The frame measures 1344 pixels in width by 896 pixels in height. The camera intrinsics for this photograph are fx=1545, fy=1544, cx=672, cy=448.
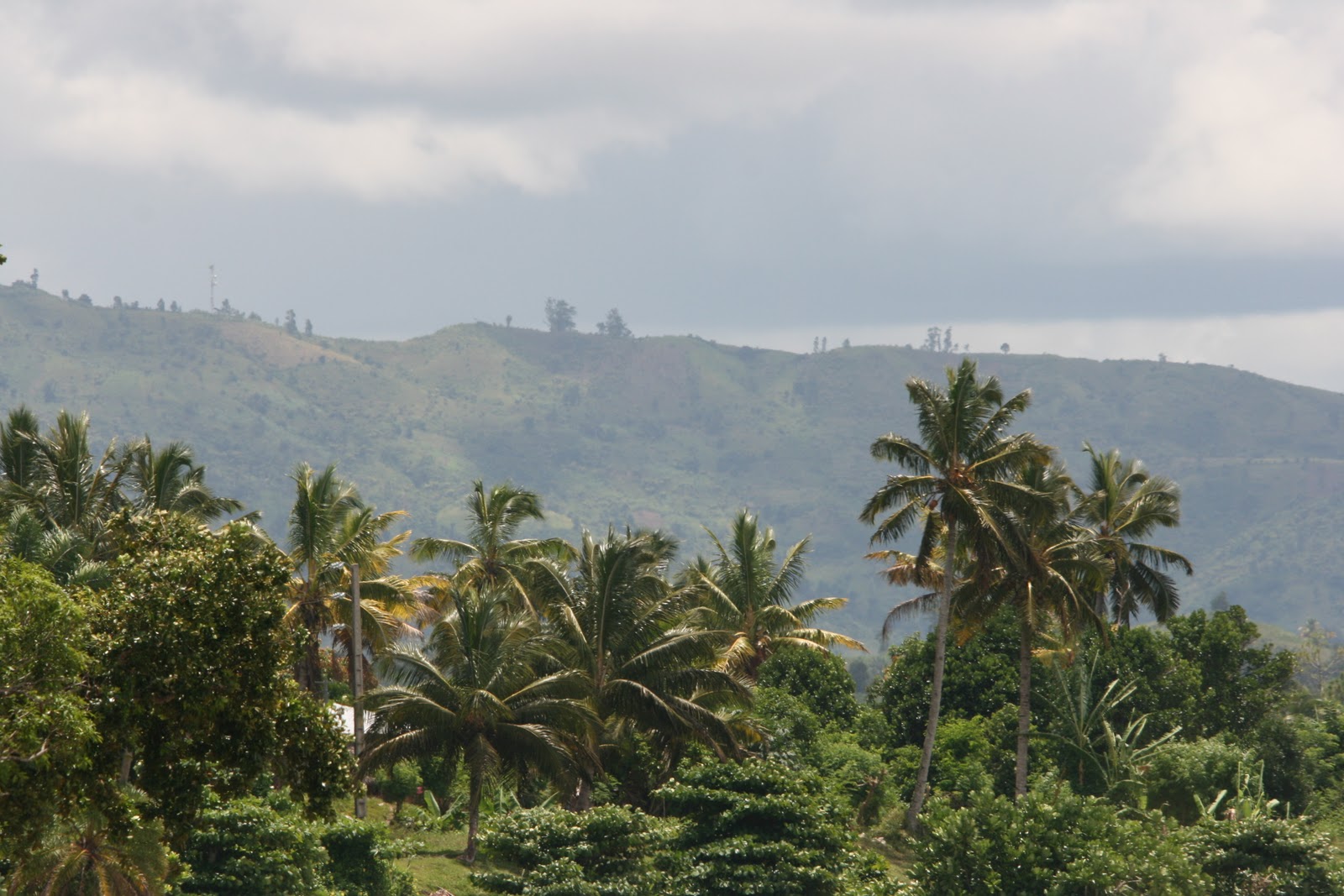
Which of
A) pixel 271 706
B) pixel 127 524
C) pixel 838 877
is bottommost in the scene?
pixel 838 877

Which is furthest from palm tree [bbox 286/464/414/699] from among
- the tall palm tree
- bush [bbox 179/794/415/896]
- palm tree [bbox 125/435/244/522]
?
the tall palm tree

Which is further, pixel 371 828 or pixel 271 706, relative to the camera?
pixel 371 828

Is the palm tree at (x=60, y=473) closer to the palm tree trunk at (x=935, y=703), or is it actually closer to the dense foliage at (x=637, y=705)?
the dense foliage at (x=637, y=705)

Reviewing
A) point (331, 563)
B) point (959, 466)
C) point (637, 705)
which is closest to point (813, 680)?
point (959, 466)

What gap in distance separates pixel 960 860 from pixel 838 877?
321cm

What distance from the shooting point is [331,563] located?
51.1 meters

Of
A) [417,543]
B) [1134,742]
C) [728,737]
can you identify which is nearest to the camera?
[728,737]

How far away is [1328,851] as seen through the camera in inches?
1679

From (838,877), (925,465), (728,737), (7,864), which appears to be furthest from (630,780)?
(7,864)

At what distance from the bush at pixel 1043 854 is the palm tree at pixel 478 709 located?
10442 millimetres

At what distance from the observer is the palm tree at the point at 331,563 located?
49312 millimetres

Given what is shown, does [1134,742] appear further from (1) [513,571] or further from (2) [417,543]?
(2) [417,543]

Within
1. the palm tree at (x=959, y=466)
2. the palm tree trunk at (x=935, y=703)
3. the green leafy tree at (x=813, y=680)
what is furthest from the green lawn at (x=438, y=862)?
the palm tree at (x=959, y=466)

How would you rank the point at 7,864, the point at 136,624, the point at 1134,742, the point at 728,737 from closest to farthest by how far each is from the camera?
the point at 136,624, the point at 7,864, the point at 728,737, the point at 1134,742
